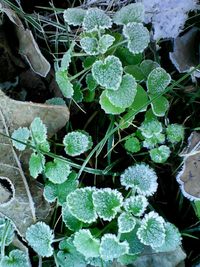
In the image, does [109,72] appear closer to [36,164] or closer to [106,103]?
[106,103]

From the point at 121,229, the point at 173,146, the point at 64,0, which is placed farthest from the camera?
the point at 64,0

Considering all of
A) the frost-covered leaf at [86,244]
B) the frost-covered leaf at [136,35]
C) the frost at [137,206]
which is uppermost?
the frost-covered leaf at [136,35]

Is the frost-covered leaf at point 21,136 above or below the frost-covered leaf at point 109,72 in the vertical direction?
below

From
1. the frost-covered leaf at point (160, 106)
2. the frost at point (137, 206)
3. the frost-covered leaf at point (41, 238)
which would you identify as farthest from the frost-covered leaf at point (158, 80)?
the frost-covered leaf at point (41, 238)

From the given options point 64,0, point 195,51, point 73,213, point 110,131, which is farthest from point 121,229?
point 64,0

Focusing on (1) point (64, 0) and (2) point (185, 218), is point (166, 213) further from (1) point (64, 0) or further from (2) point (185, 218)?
(1) point (64, 0)

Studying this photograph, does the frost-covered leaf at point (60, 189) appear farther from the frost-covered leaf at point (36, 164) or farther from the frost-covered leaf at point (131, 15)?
the frost-covered leaf at point (131, 15)

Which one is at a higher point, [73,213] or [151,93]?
[151,93]
